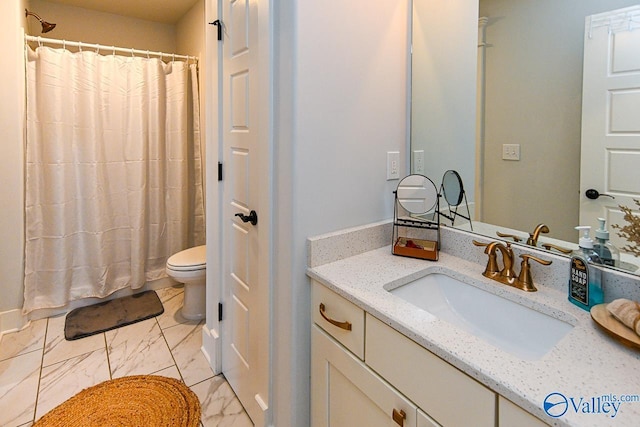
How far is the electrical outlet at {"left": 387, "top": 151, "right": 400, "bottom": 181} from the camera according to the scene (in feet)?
5.18

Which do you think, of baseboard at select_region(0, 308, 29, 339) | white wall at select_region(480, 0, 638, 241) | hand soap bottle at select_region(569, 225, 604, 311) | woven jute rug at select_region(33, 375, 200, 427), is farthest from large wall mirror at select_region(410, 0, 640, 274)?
baseboard at select_region(0, 308, 29, 339)

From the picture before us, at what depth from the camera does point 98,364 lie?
209cm

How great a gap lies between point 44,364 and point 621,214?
2.76 m

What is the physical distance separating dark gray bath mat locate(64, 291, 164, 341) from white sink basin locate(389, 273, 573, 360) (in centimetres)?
214

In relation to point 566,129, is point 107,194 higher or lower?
lower

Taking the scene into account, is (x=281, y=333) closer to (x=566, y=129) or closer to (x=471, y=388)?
(x=471, y=388)

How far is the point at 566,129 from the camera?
119 centimetres

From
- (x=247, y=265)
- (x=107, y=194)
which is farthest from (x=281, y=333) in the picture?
(x=107, y=194)

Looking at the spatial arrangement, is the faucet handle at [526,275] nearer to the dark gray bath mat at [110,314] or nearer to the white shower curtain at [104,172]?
the dark gray bath mat at [110,314]

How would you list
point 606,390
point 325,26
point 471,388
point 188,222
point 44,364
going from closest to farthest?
point 606,390 < point 471,388 < point 325,26 < point 44,364 < point 188,222

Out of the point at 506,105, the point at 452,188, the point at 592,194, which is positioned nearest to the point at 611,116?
the point at 592,194

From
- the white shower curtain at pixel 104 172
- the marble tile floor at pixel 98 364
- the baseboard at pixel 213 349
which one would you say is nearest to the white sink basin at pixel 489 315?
the marble tile floor at pixel 98 364

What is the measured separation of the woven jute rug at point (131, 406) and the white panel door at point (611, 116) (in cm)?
180

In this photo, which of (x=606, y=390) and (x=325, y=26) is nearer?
(x=606, y=390)
